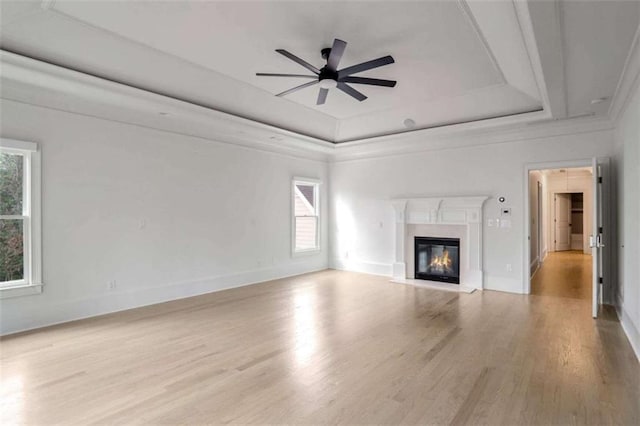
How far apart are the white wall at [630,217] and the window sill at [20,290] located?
6.54 metres

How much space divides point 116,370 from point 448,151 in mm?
6128

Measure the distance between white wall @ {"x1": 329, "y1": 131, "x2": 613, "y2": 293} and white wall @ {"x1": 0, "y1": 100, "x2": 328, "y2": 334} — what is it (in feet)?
5.43

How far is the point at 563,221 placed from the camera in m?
11.7

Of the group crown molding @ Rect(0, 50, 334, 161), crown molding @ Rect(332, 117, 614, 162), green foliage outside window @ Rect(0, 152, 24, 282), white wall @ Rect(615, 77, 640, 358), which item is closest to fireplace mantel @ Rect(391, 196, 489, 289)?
crown molding @ Rect(332, 117, 614, 162)

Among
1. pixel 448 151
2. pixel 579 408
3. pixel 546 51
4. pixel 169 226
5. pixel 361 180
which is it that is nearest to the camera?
pixel 579 408

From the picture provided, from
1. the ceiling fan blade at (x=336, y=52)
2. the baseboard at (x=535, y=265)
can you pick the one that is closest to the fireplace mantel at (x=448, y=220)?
the baseboard at (x=535, y=265)

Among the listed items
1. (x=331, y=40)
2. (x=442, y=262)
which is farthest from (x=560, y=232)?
(x=331, y=40)

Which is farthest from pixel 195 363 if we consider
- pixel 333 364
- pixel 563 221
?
pixel 563 221

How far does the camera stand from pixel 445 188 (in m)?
6.66

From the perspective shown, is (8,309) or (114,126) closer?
(8,309)

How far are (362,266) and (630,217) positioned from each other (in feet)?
15.9

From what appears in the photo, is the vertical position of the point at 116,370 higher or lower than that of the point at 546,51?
lower

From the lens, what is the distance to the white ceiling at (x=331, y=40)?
288cm

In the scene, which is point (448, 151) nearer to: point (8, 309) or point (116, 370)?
point (116, 370)
